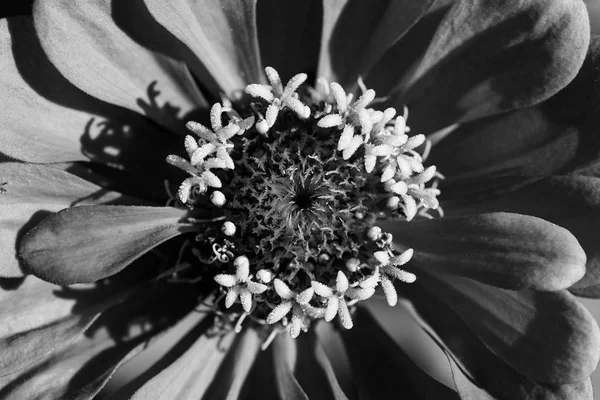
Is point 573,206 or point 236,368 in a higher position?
point 573,206

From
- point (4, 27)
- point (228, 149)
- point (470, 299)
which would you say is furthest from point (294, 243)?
point (4, 27)

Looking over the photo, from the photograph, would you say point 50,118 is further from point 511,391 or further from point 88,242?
point 511,391

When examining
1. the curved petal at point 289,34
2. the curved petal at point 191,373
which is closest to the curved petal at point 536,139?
the curved petal at point 289,34

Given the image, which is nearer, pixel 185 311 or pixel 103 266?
pixel 103 266

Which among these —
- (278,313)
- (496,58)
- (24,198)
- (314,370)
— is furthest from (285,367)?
(496,58)

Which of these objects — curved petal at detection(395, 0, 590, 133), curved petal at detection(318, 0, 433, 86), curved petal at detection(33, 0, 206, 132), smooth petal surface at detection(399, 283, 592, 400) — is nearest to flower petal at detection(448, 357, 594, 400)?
smooth petal surface at detection(399, 283, 592, 400)

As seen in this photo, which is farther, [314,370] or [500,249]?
[314,370]

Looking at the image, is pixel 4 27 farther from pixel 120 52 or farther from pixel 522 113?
pixel 522 113
